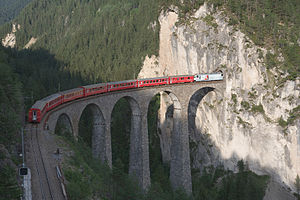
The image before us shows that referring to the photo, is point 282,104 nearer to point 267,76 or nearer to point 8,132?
point 267,76

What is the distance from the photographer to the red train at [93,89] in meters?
36.8

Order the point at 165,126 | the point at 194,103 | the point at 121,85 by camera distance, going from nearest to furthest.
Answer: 1. the point at 121,85
2. the point at 194,103
3. the point at 165,126

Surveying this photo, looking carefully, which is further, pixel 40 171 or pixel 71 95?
pixel 71 95

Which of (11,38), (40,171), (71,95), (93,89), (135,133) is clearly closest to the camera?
(40,171)

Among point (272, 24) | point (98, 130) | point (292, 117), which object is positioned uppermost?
point (272, 24)

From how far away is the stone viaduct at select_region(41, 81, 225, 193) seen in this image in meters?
43.8

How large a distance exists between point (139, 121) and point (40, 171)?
2873 centimetres

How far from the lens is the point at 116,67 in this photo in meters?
104

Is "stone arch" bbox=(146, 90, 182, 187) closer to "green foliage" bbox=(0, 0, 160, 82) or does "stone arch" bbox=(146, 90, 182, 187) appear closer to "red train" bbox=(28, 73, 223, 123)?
"red train" bbox=(28, 73, 223, 123)

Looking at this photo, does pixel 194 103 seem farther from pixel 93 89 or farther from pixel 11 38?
pixel 11 38

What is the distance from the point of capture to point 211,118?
62656 millimetres

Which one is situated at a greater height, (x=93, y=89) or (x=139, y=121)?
(x=93, y=89)

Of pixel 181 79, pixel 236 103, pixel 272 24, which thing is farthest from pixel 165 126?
pixel 272 24

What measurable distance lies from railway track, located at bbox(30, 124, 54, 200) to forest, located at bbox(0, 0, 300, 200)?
132 cm
